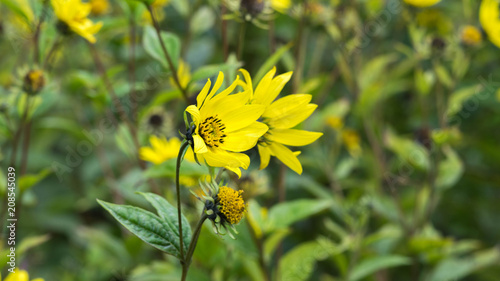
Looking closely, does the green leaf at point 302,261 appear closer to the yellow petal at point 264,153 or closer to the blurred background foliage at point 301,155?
the blurred background foliage at point 301,155

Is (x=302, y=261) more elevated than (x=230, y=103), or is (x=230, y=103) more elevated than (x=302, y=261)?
(x=230, y=103)

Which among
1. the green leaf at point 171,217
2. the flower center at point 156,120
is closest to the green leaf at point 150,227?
the green leaf at point 171,217

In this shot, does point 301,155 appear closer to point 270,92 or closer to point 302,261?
point 302,261

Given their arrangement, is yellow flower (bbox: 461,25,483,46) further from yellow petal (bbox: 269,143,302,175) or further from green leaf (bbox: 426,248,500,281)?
yellow petal (bbox: 269,143,302,175)

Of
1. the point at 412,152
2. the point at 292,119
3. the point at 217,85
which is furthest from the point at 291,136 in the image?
the point at 412,152

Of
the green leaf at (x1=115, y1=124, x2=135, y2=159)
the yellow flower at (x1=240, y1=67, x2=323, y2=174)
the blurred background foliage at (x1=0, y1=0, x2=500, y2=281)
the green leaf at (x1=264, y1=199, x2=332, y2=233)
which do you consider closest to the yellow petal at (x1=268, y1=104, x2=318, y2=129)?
the yellow flower at (x1=240, y1=67, x2=323, y2=174)
